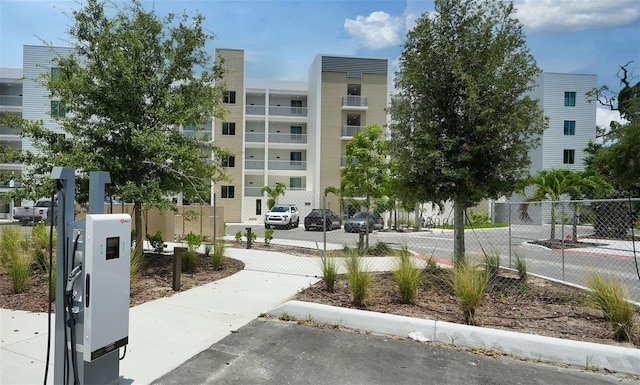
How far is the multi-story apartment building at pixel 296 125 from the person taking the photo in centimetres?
3997

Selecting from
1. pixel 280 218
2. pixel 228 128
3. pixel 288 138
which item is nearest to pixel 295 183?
pixel 288 138

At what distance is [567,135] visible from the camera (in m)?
41.2

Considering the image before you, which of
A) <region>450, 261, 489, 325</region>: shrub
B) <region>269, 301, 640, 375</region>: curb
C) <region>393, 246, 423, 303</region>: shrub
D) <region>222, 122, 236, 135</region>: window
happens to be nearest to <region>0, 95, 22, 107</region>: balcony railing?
<region>222, 122, 236, 135</region>: window

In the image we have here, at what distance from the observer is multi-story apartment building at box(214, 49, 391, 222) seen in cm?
3997

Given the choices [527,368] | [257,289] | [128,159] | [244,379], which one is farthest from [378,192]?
[244,379]

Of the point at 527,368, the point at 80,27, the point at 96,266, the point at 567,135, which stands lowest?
the point at 527,368

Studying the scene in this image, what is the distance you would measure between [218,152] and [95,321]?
7.31 meters

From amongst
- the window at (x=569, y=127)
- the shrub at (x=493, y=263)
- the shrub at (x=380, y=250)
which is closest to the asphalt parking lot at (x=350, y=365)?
the shrub at (x=493, y=263)

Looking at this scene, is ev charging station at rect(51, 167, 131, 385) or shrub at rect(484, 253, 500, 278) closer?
ev charging station at rect(51, 167, 131, 385)

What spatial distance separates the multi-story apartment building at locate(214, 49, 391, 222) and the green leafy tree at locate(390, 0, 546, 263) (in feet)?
101

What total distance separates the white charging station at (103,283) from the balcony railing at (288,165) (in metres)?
39.4

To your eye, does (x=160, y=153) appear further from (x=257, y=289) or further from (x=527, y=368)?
(x=527, y=368)

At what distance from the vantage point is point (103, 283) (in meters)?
3.33

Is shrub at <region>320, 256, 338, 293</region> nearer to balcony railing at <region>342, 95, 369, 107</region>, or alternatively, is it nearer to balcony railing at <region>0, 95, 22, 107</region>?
balcony railing at <region>342, 95, 369, 107</region>
